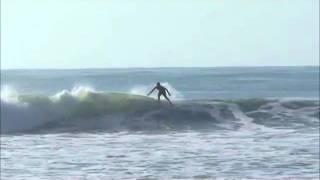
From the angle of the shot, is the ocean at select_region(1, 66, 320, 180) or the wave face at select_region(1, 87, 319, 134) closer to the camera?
the ocean at select_region(1, 66, 320, 180)

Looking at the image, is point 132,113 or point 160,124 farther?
point 132,113

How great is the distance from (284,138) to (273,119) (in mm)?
2086

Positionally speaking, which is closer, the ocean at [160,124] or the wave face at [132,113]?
the ocean at [160,124]

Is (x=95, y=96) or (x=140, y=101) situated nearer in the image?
(x=140, y=101)

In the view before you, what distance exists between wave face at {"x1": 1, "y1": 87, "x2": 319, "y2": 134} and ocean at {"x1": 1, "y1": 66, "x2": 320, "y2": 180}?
0.02m

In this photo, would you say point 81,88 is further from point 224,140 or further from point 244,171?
point 244,171

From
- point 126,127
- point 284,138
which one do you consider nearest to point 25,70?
point 126,127

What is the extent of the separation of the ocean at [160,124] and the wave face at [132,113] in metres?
0.02

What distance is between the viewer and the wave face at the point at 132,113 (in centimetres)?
1200

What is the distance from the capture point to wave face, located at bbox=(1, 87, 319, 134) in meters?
12.0

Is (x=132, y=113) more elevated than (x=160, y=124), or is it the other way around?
(x=132, y=113)

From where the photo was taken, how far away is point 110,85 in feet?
43.1

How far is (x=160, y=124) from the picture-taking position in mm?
12016

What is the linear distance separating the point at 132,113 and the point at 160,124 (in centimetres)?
91
